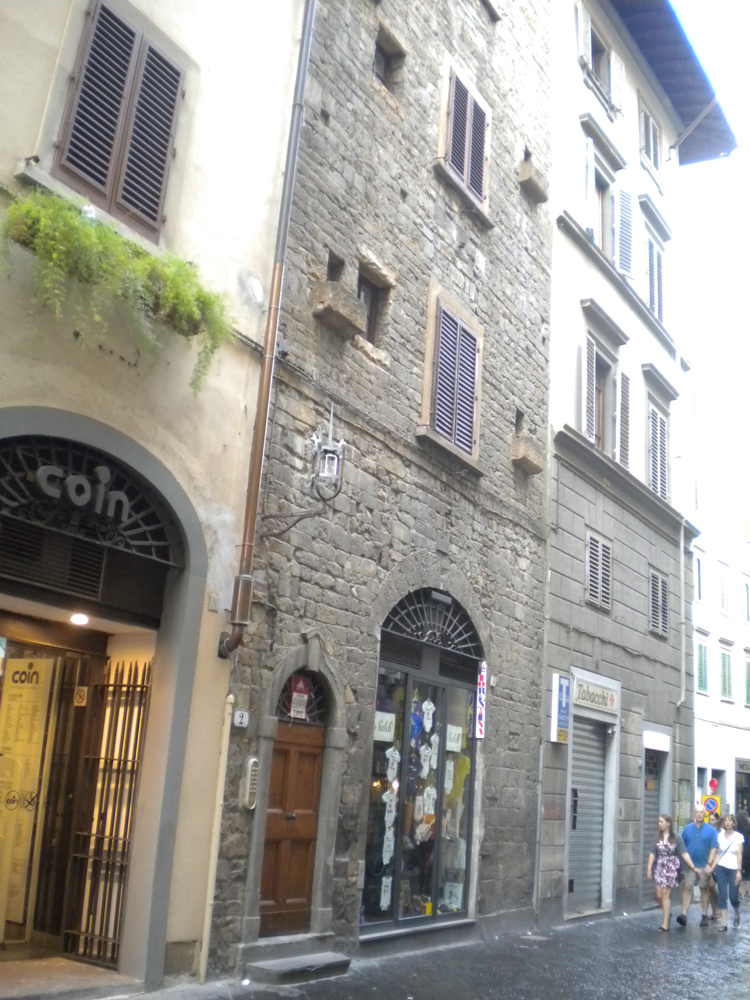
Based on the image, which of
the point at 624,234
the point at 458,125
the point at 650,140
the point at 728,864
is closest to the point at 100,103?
the point at 458,125

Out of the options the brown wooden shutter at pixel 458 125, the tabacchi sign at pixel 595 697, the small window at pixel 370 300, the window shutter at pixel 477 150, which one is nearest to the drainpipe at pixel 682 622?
the tabacchi sign at pixel 595 697

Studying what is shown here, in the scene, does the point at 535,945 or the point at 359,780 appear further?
the point at 535,945

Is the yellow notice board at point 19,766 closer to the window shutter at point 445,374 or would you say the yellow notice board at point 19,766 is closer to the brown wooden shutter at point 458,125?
the window shutter at point 445,374

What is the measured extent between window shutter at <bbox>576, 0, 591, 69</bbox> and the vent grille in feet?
44.5

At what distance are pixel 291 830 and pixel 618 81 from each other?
15264 millimetres

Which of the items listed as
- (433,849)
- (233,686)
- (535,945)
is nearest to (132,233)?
(233,686)

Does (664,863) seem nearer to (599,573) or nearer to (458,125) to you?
(599,573)

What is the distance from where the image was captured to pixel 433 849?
11.6 metres

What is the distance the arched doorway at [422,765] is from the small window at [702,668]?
1392cm

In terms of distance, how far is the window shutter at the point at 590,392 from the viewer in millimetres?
16438

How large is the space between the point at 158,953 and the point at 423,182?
8.49 m

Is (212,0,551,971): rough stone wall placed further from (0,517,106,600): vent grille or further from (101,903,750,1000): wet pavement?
(0,517,106,600): vent grille

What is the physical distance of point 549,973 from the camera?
33.8ft

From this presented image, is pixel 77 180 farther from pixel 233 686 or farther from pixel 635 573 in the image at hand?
pixel 635 573
